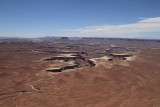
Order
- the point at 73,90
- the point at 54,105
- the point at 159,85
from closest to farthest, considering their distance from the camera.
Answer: the point at 54,105 → the point at 73,90 → the point at 159,85

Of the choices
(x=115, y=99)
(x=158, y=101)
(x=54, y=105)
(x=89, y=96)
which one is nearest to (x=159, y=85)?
(x=158, y=101)

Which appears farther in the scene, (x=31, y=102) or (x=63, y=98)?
(x=63, y=98)

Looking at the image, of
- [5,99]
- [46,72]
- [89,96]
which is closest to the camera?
[5,99]

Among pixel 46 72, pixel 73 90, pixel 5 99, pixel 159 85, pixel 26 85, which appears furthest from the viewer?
pixel 46 72

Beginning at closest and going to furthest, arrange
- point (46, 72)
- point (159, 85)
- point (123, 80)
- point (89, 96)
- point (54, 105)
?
point (54, 105)
point (89, 96)
point (159, 85)
point (123, 80)
point (46, 72)

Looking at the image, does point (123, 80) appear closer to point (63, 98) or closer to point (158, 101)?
point (158, 101)

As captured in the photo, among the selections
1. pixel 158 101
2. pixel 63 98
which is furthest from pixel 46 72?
pixel 158 101

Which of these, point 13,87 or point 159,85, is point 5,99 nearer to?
point 13,87

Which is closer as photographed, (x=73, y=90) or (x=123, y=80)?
(x=73, y=90)

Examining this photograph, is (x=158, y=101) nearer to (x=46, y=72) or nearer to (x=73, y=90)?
(x=73, y=90)
